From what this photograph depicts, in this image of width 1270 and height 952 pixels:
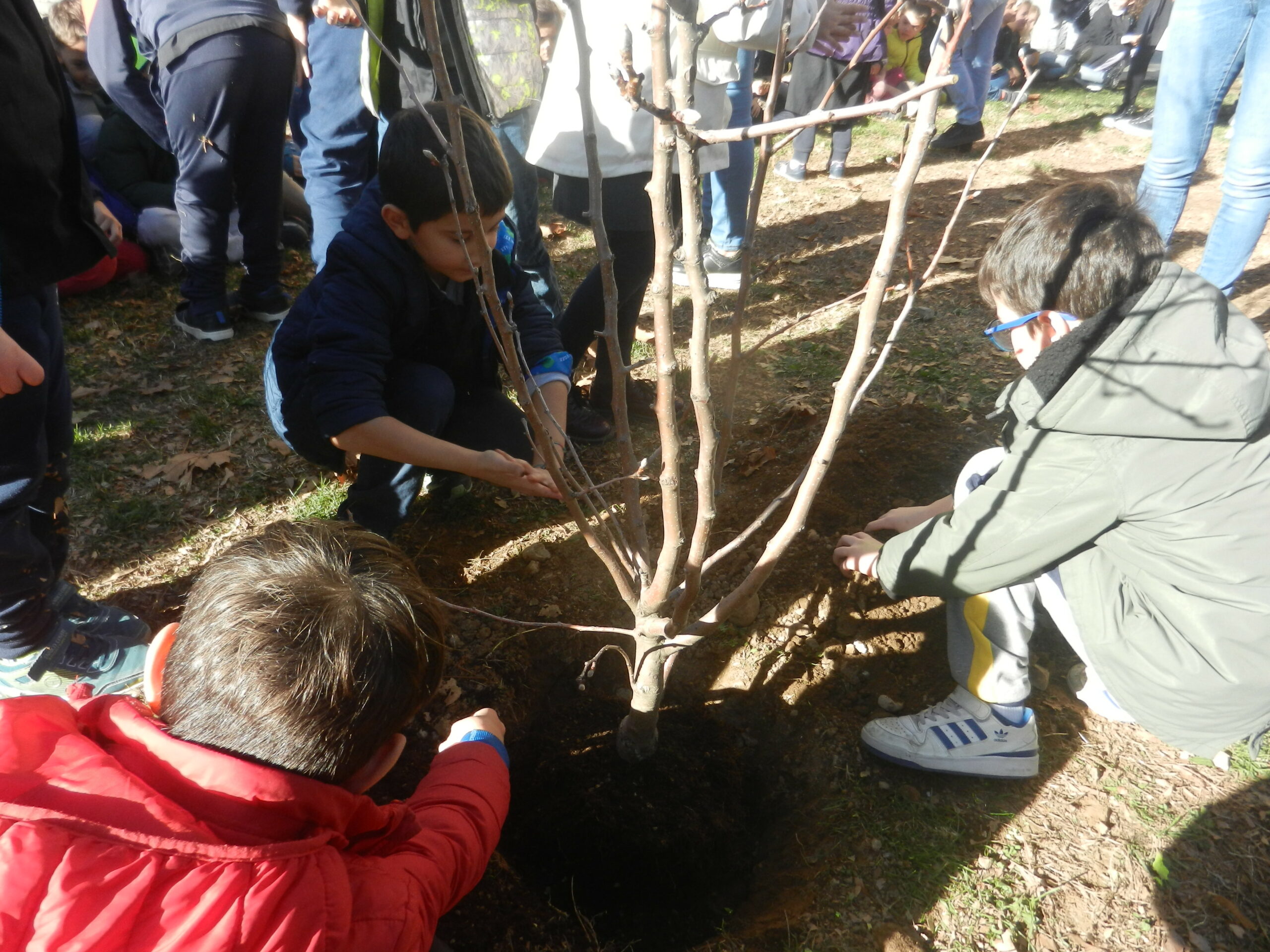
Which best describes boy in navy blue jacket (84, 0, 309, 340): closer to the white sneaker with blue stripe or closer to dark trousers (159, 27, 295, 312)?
dark trousers (159, 27, 295, 312)

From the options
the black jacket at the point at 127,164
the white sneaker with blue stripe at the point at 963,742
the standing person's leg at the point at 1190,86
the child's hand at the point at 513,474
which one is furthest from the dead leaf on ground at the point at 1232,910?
the black jacket at the point at 127,164

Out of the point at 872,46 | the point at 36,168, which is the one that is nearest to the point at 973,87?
the point at 872,46

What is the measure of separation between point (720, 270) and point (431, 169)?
2854 millimetres

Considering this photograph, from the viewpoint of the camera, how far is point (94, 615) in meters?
2.26

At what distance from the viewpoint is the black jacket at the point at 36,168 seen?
1674 mm

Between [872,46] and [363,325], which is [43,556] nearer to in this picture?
[363,325]

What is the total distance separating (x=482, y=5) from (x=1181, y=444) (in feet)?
8.23

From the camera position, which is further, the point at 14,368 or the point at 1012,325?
the point at 1012,325

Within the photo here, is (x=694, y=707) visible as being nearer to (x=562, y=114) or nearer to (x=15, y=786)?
(x=15, y=786)

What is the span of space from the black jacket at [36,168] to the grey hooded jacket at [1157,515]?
212 cm

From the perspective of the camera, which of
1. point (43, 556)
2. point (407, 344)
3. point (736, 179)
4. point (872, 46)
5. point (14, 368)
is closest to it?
point (14, 368)

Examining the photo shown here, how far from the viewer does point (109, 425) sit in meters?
3.31

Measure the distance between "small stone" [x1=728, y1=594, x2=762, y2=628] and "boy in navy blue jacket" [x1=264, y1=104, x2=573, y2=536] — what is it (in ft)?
2.33

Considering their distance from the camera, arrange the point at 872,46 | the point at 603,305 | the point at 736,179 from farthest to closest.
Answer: the point at 872,46
the point at 736,179
the point at 603,305
